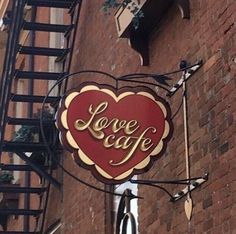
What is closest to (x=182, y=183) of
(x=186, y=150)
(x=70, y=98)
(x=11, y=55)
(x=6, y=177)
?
(x=186, y=150)

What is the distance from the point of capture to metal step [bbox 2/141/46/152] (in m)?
12.7

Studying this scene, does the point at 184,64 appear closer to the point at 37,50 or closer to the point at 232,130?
the point at 232,130

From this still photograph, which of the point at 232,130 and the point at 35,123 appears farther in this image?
the point at 35,123

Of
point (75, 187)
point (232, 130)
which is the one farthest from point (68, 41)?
point (232, 130)

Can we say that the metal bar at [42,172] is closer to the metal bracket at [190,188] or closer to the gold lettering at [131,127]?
the metal bracket at [190,188]

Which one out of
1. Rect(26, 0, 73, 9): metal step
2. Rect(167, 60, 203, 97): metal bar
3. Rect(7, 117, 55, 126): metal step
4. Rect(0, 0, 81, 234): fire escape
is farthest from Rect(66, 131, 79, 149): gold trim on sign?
Rect(26, 0, 73, 9): metal step

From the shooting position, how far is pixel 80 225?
447 inches

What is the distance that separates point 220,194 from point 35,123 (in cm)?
641

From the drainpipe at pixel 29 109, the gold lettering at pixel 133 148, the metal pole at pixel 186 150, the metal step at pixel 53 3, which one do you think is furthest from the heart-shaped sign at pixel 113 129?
the drainpipe at pixel 29 109

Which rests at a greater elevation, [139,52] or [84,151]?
[139,52]

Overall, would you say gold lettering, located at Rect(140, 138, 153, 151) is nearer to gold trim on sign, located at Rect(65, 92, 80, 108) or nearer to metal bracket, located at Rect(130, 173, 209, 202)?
metal bracket, located at Rect(130, 173, 209, 202)

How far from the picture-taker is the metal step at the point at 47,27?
12594 millimetres

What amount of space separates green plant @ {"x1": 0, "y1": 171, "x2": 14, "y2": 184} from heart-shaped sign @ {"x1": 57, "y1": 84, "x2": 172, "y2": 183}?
27.5 feet

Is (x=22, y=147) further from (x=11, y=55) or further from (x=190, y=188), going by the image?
(x=190, y=188)
